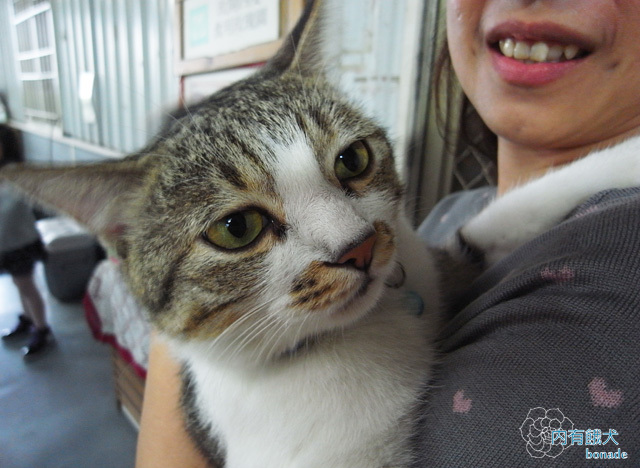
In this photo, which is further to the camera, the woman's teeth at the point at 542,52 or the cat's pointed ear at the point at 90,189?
the woman's teeth at the point at 542,52

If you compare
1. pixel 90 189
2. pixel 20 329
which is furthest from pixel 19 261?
→ pixel 90 189

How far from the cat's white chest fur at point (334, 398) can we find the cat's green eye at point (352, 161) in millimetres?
237

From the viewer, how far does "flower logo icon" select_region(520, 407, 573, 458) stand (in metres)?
0.44

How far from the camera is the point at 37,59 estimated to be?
600 centimetres

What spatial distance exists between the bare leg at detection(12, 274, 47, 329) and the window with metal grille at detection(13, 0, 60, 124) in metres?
3.65

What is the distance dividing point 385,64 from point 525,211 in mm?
1314

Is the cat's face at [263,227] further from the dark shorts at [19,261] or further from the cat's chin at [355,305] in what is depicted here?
the dark shorts at [19,261]

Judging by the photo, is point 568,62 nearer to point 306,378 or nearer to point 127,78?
point 306,378

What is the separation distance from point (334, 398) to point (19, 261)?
3.47m

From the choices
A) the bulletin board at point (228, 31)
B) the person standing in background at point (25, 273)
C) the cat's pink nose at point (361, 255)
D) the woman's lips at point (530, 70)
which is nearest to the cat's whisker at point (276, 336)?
the cat's pink nose at point (361, 255)

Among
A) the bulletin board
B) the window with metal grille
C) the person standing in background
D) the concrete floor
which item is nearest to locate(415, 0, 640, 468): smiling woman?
the bulletin board

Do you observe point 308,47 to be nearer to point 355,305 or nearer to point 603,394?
point 355,305

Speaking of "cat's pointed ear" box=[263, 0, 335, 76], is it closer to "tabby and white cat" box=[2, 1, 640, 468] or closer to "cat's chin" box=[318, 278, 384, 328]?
"tabby and white cat" box=[2, 1, 640, 468]

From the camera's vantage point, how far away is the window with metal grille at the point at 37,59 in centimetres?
551
